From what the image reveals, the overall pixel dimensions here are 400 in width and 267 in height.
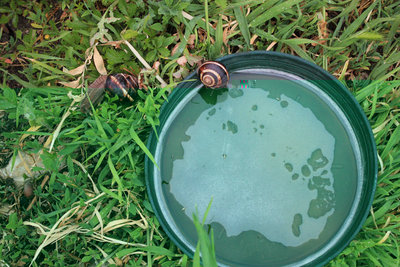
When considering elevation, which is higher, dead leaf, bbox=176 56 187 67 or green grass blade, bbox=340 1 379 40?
green grass blade, bbox=340 1 379 40

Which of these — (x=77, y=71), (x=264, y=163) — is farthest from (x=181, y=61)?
(x=264, y=163)

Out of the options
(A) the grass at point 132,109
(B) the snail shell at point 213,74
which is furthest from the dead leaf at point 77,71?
(B) the snail shell at point 213,74

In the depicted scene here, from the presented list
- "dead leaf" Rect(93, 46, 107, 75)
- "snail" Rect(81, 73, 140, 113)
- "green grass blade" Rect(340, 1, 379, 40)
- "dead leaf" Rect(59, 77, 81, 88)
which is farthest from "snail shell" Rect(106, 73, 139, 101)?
"green grass blade" Rect(340, 1, 379, 40)

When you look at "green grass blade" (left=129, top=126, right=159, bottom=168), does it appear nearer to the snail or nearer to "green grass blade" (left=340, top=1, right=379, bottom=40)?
the snail

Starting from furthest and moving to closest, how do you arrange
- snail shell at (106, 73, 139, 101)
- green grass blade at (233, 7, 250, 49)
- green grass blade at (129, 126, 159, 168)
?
green grass blade at (233, 7, 250, 49), snail shell at (106, 73, 139, 101), green grass blade at (129, 126, 159, 168)

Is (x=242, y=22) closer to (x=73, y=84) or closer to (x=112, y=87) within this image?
(x=112, y=87)

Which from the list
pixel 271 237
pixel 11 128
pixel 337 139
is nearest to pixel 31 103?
pixel 11 128

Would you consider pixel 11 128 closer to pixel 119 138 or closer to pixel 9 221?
pixel 9 221
